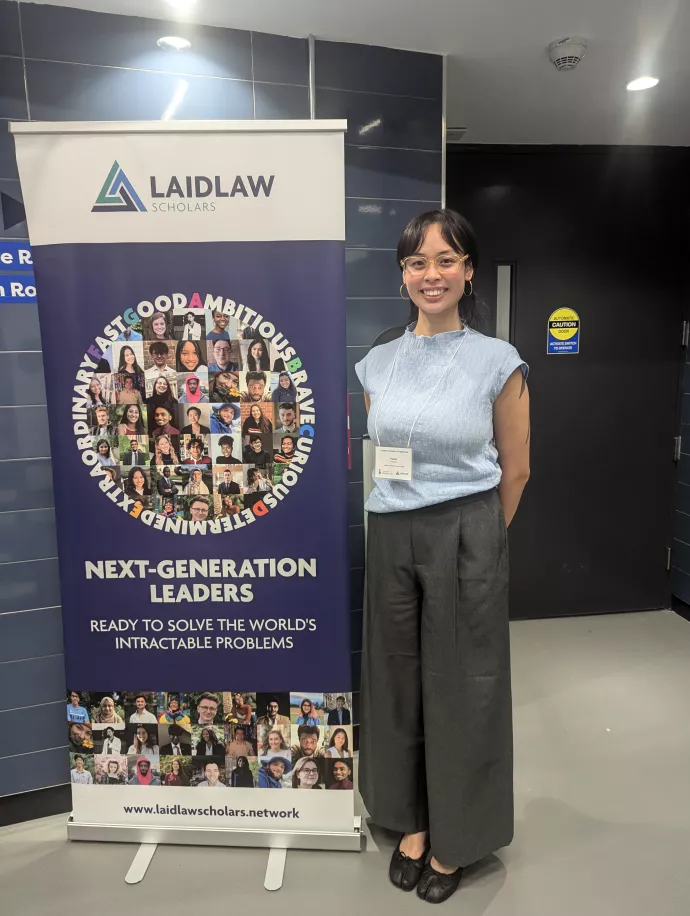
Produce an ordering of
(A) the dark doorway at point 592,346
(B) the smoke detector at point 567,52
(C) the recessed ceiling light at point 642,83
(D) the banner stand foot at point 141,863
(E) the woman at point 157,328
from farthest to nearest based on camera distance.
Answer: (A) the dark doorway at point 592,346 → (C) the recessed ceiling light at point 642,83 → (B) the smoke detector at point 567,52 → (D) the banner stand foot at point 141,863 → (E) the woman at point 157,328

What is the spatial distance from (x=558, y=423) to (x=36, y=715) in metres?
2.60

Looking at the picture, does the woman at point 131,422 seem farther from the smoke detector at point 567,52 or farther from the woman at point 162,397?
the smoke detector at point 567,52

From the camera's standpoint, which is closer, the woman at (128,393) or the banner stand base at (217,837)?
the woman at (128,393)

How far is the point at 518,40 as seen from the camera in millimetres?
2012

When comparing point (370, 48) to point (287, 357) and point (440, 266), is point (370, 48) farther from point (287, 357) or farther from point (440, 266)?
point (287, 357)

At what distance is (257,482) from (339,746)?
0.77m

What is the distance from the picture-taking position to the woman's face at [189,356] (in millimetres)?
1622

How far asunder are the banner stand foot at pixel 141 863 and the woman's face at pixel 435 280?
66.6 inches

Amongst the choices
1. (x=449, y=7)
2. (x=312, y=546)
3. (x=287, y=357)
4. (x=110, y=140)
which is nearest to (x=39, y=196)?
(x=110, y=140)

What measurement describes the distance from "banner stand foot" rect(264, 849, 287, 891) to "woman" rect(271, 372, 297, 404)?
1.28 m

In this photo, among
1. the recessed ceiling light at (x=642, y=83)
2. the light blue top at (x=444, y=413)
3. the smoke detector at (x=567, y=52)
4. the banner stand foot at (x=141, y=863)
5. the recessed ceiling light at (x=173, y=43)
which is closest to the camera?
the light blue top at (x=444, y=413)

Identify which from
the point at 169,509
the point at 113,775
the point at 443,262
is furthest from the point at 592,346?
the point at 113,775

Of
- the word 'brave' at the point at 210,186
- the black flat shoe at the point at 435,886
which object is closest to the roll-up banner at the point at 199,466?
the word 'brave' at the point at 210,186

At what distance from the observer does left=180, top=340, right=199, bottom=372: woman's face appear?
1622 mm
